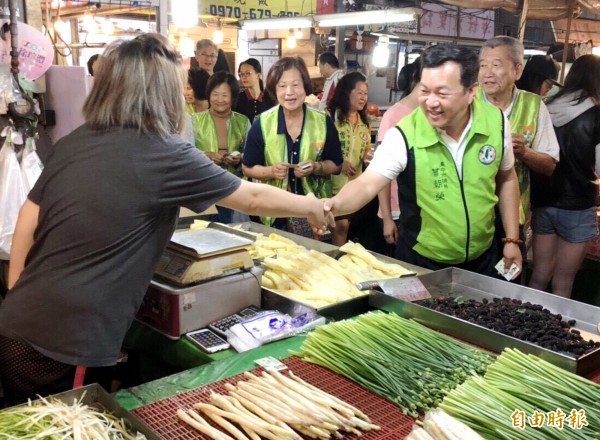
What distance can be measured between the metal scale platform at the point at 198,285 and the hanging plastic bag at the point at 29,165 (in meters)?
1.16

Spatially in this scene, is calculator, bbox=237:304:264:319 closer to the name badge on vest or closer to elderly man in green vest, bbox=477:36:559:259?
the name badge on vest

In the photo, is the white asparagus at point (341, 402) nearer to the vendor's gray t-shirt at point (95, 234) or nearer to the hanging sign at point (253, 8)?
the vendor's gray t-shirt at point (95, 234)

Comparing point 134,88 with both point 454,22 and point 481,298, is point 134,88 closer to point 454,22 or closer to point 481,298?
point 481,298

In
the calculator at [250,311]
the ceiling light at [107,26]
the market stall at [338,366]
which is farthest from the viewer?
the ceiling light at [107,26]

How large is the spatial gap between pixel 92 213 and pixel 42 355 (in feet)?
1.84

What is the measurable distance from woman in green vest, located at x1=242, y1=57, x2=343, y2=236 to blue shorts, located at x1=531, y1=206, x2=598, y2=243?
1.67 meters

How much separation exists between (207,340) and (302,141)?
2222mm

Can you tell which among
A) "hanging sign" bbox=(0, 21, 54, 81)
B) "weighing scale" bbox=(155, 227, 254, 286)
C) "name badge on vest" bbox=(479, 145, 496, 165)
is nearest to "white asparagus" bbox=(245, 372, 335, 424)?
"weighing scale" bbox=(155, 227, 254, 286)

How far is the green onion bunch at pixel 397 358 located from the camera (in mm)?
1779

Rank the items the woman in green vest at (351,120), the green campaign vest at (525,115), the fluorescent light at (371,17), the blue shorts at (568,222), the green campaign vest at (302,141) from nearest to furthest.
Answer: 1. the green campaign vest at (525,115)
2. the green campaign vest at (302,141)
3. the blue shorts at (568,222)
4. the woman in green vest at (351,120)
5. the fluorescent light at (371,17)

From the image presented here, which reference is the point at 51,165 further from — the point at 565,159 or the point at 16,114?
the point at 565,159

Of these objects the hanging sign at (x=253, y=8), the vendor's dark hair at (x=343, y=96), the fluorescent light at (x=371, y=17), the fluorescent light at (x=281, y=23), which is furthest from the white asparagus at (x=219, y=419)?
the hanging sign at (x=253, y=8)

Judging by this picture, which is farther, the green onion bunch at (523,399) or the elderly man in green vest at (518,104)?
the elderly man in green vest at (518,104)

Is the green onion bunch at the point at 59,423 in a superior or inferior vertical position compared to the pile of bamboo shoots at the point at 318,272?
superior
